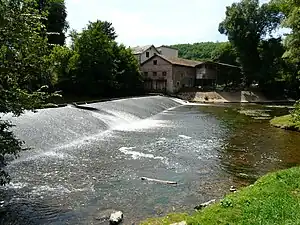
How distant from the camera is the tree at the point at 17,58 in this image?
377 inches

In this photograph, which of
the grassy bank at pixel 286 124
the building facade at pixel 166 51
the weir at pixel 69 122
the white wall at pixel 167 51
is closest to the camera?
the weir at pixel 69 122

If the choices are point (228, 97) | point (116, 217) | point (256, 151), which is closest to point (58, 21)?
point (228, 97)

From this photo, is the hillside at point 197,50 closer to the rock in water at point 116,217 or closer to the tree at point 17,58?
the tree at point 17,58

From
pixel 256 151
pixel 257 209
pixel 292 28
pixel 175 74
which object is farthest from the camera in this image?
pixel 175 74

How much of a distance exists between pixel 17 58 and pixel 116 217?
5666 millimetres

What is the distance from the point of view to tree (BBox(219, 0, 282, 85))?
6700 centimetres

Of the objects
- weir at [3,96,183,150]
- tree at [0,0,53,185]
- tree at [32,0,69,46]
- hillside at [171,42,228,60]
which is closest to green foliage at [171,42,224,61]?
hillside at [171,42,228,60]

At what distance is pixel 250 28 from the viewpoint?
2625 inches

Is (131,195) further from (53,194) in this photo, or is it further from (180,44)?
(180,44)

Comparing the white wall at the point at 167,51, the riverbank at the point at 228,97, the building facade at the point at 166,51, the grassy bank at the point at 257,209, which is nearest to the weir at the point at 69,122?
the grassy bank at the point at 257,209

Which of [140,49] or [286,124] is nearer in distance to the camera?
[286,124]

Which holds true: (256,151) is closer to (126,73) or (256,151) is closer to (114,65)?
(114,65)

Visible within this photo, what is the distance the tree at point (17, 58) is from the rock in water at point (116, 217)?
3368 mm

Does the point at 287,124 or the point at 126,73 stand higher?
the point at 126,73
